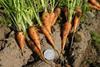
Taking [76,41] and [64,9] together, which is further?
[64,9]

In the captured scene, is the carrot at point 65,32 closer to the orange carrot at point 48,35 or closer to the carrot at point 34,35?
the orange carrot at point 48,35

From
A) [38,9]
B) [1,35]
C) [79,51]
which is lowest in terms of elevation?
[79,51]

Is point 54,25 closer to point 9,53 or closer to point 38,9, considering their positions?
point 38,9

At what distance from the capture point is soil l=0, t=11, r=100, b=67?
3568 millimetres

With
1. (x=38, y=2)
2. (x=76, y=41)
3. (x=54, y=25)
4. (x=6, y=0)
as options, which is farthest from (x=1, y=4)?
(x=76, y=41)

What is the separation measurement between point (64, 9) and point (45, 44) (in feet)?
1.89

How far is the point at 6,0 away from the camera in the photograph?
12.6ft

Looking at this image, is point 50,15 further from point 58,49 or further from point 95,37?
point 95,37

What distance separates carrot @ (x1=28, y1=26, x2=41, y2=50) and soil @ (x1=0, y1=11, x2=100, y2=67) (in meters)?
0.08

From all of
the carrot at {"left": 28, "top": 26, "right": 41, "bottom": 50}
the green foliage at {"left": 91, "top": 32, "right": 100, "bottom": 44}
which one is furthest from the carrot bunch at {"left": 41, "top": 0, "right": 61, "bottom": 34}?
the green foliage at {"left": 91, "top": 32, "right": 100, "bottom": 44}

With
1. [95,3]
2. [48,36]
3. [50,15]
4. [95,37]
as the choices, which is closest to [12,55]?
[48,36]

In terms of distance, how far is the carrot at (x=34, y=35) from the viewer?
3.67m

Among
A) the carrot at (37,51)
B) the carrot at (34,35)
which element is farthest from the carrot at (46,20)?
the carrot at (37,51)

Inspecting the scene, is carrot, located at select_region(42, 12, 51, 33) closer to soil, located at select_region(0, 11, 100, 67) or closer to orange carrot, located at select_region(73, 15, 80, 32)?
soil, located at select_region(0, 11, 100, 67)
